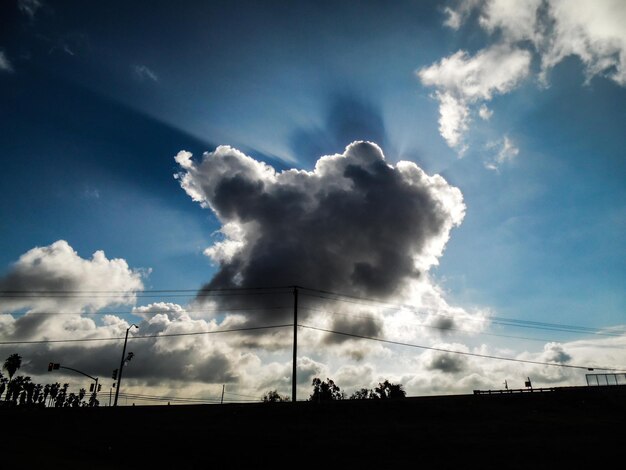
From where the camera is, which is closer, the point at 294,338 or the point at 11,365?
the point at 294,338

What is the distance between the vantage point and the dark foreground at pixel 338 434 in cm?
1662

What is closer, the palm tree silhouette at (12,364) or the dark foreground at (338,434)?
the dark foreground at (338,434)

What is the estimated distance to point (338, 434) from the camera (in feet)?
69.2

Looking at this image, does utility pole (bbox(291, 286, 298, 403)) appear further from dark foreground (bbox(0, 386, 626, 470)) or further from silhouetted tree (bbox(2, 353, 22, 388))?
silhouetted tree (bbox(2, 353, 22, 388))

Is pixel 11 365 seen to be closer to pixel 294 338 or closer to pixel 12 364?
pixel 12 364

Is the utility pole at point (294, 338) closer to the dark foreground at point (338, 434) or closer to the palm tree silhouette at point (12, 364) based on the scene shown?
the dark foreground at point (338, 434)

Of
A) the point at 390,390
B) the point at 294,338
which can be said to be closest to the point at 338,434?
the point at 294,338

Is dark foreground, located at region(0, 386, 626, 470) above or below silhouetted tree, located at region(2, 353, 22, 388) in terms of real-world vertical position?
below

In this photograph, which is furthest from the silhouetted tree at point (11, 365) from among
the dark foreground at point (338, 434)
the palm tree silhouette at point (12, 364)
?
the dark foreground at point (338, 434)

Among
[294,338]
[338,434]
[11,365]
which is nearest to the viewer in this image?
[338,434]

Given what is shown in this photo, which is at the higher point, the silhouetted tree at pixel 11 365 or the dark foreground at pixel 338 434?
the silhouetted tree at pixel 11 365

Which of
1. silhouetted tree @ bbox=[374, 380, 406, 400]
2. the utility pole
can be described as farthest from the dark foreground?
silhouetted tree @ bbox=[374, 380, 406, 400]

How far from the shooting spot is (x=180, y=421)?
25469 mm

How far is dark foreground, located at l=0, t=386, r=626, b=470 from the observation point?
16625 millimetres
